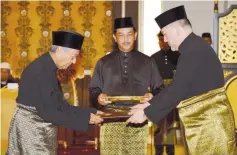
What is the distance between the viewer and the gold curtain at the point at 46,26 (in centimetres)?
822

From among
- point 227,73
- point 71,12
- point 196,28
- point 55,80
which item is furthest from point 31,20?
point 55,80

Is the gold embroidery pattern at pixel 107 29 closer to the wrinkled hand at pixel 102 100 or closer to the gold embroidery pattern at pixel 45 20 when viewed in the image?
the gold embroidery pattern at pixel 45 20

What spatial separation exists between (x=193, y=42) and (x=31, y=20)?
19.0 feet

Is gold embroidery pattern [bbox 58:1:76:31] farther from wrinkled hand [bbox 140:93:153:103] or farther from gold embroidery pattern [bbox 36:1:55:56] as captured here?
wrinkled hand [bbox 140:93:153:103]

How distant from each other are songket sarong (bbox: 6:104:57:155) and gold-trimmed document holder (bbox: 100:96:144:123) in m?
0.66

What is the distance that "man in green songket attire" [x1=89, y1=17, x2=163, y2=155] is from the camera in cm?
392

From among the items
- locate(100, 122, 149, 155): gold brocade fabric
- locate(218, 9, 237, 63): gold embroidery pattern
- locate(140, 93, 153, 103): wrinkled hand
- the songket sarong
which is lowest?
locate(100, 122, 149, 155): gold brocade fabric

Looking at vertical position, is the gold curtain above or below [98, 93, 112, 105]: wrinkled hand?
above

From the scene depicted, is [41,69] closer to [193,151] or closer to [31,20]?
[193,151]

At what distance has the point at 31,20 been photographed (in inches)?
330

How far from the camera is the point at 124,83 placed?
13.9 ft

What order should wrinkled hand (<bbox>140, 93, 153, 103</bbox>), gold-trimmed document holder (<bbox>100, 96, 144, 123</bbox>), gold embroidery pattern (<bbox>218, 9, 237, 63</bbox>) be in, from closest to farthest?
gold-trimmed document holder (<bbox>100, 96, 144, 123</bbox>), wrinkled hand (<bbox>140, 93, 153, 103</bbox>), gold embroidery pattern (<bbox>218, 9, 237, 63</bbox>)

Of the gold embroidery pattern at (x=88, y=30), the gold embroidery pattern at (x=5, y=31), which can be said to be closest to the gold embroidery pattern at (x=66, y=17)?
the gold embroidery pattern at (x=88, y=30)

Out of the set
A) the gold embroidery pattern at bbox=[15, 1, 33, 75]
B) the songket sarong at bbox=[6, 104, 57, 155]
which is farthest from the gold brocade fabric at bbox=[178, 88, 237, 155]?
the gold embroidery pattern at bbox=[15, 1, 33, 75]
